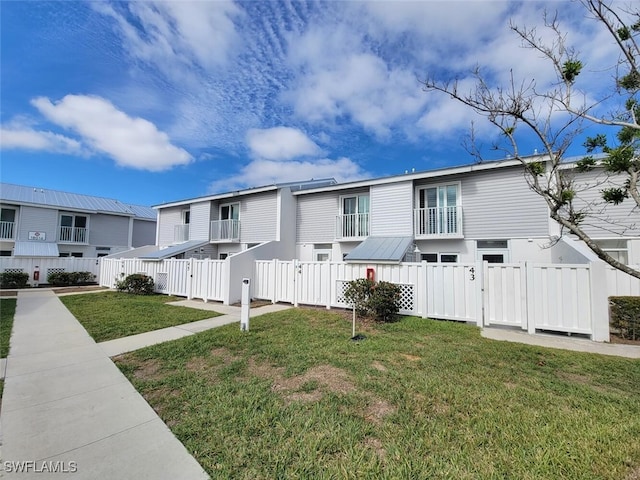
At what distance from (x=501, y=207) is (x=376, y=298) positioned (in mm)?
7596

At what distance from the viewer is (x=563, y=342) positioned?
6.46 m

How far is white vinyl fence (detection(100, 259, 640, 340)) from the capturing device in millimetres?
6867

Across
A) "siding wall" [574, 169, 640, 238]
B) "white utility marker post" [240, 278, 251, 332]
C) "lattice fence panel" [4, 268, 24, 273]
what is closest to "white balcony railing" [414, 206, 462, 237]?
"siding wall" [574, 169, 640, 238]

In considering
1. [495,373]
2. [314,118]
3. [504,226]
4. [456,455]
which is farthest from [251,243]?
[456,455]

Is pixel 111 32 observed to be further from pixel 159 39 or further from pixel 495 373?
pixel 495 373

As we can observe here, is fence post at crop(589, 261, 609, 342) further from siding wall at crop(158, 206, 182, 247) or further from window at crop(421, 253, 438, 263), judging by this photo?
siding wall at crop(158, 206, 182, 247)

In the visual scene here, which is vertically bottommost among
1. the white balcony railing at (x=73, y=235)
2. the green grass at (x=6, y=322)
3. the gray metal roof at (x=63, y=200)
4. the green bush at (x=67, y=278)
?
the green grass at (x=6, y=322)

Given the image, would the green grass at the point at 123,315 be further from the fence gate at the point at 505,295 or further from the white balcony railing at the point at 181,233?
the white balcony railing at the point at 181,233

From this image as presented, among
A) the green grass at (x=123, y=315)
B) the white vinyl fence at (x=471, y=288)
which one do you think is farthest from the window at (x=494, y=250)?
the green grass at (x=123, y=315)

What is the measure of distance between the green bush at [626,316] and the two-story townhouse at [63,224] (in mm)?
29899

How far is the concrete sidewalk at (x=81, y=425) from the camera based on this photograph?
2.48 metres

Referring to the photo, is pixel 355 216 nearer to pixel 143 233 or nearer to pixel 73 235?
pixel 73 235

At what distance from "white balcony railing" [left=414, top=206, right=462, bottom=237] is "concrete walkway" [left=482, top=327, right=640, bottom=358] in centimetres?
597

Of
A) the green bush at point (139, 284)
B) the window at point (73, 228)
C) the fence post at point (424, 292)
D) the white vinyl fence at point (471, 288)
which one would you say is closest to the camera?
the white vinyl fence at point (471, 288)
